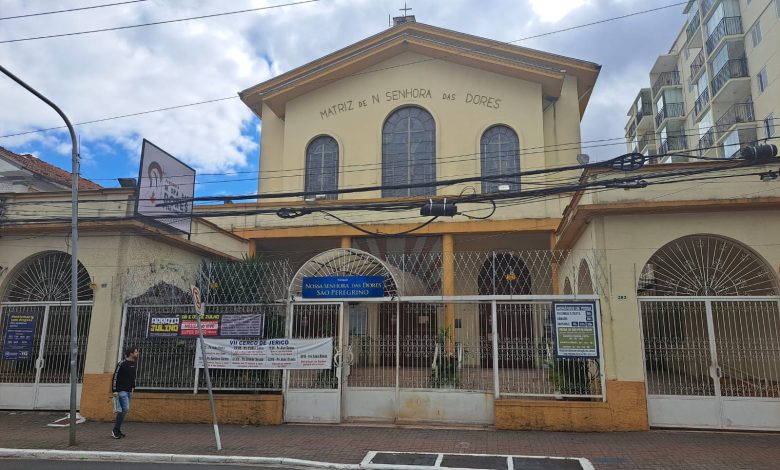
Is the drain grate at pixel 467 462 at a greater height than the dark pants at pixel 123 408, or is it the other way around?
the dark pants at pixel 123 408

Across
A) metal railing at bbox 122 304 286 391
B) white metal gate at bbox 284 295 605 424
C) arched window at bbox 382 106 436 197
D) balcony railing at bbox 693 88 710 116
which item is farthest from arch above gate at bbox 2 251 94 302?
balcony railing at bbox 693 88 710 116

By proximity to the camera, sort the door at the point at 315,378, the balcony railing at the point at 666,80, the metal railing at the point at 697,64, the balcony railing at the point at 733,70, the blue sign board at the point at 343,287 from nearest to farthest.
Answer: the door at the point at 315,378 < the blue sign board at the point at 343,287 < the balcony railing at the point at 733,70 < the metal railing at the point at 697,64 < the balcony railing at the point at 666,80

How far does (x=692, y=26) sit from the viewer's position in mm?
36781

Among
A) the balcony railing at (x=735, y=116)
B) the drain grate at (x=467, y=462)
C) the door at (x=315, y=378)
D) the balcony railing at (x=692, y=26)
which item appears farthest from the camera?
the balcony railing at (x=692, y=26)

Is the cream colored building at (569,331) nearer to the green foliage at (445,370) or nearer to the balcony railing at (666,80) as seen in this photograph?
the green foliage at (445,370)

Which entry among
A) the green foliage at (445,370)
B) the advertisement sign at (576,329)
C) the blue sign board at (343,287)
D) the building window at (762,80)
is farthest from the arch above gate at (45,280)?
the building window at (762,80)

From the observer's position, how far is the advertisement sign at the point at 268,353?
9.75 metres

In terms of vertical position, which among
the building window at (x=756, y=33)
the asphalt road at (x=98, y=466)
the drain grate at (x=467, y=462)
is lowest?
the asphalt road at (x=98, y=466)

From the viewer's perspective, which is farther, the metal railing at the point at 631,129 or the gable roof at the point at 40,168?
the metal railing at the point at 631,129

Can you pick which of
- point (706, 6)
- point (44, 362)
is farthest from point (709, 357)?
point (706, 6)

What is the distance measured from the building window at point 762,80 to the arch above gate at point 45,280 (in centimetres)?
3157

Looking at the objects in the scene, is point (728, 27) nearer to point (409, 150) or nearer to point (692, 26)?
point (692, 26)

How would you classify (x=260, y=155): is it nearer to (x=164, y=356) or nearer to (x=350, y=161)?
(x=350, y=161)

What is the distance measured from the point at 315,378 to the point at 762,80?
96.8 feet
